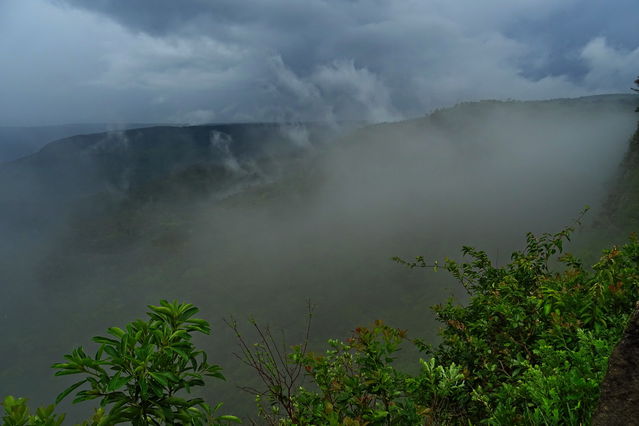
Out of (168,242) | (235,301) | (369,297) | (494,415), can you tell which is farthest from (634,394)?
(168,242)

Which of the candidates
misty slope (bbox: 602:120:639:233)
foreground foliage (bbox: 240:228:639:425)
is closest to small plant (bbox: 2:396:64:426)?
foreground foliage (bbox: 240:228:639:425)

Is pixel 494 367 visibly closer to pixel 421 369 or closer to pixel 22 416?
pixel 421 369

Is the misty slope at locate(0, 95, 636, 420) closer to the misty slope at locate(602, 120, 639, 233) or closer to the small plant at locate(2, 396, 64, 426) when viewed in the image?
the misty slope at locate(602, 120, 639, 233)

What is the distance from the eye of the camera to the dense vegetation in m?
3.10

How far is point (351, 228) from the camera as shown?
146m

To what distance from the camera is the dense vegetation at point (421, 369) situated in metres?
3.10

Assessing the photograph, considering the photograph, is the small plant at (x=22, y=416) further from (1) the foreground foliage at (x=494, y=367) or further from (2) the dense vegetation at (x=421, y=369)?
(1) the foreground foliage at (x=494, y=367)

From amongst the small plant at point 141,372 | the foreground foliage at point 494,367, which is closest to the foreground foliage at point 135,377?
the small plant at point 141,372

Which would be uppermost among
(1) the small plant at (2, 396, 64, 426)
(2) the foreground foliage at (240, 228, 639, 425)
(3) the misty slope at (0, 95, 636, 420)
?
(1) the small plant at (2, 396, 64, 426)

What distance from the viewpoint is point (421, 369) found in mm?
4652

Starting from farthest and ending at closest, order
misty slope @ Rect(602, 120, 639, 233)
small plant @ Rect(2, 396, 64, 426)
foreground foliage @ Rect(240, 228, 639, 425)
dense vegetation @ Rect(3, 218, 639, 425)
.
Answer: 1. misty slope @ Rect(602, 120, 639, 233)
2. foreground foliage @ Rect(240, 228, 639, 425)
3. dense vegetation @ Rect(3, 218, 639, 425)
4. small plant @ Rect(2, 396, 64, 426)

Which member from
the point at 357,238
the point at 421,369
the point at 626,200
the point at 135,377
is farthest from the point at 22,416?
the point at 357,238

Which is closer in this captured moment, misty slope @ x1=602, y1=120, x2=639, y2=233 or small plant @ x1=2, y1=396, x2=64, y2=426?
small plant @ x1=2, y1=396, x2=64, y2=426

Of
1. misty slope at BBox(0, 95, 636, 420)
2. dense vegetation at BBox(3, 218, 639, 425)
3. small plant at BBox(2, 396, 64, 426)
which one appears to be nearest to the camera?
small plant at BBox(2, 396, 64, 426)
